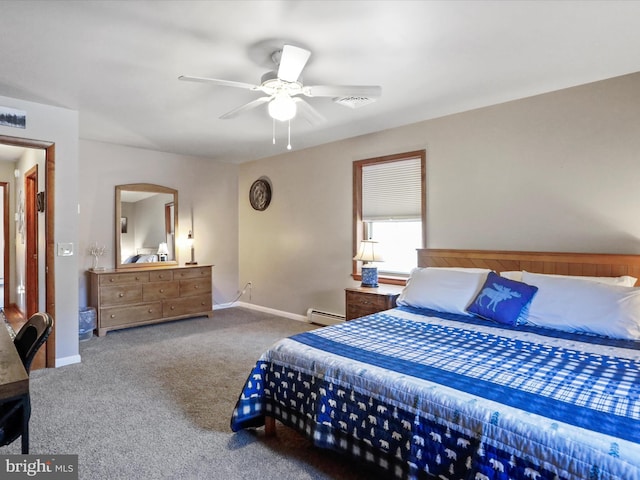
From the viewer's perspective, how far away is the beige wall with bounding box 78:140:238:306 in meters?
4.83

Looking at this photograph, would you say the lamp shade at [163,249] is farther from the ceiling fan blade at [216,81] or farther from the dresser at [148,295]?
the ceiling fan blade at [216,81]

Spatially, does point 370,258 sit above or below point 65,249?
below

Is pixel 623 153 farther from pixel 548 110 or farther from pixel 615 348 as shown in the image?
pixel 615 348

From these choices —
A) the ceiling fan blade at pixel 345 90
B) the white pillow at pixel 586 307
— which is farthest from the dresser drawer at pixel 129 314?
the white pillow at pixel 586 307

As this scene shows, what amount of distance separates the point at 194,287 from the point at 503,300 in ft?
13.3

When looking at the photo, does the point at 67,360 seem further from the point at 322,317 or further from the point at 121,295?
the point at 322,317

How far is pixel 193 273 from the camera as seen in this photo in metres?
5.30

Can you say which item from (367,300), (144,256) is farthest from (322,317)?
(144,256)

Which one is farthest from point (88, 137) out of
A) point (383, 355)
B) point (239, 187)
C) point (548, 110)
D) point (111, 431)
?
point (548, 110)

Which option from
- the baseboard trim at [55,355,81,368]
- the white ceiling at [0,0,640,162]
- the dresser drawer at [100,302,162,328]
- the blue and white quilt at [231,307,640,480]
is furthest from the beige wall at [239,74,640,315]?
the baseboard trim at [55,355,81,368]

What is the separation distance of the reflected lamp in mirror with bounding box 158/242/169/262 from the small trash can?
4.13 feet

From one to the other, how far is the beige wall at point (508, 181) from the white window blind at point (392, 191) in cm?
18

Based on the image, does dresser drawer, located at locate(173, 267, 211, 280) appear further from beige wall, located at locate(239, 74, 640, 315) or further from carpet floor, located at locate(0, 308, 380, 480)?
beige wall, located at locate(239, 74, 640, 315)

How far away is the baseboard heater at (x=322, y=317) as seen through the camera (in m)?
4.77
